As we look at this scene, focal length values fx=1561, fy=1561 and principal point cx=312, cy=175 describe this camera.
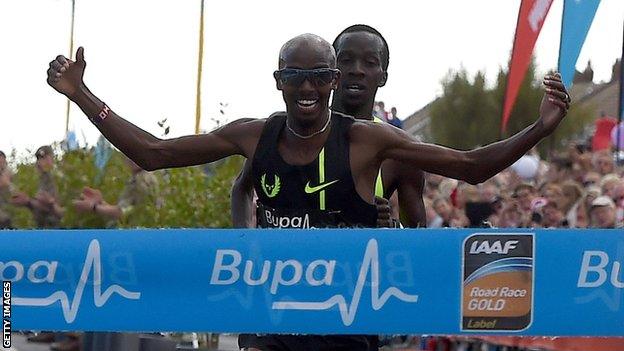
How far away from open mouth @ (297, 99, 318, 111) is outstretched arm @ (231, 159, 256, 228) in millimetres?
626

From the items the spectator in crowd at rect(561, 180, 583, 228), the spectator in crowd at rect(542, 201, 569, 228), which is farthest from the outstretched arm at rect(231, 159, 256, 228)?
the spectator in crowd at rect(542, 201, 569, 228)

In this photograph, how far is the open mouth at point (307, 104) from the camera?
571 cm

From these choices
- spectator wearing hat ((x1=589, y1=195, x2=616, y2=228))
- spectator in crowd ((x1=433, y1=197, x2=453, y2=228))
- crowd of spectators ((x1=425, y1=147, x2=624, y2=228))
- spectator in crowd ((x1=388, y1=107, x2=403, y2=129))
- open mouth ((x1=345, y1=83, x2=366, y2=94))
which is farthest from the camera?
spectator in crowd ((x1=388, y1=107, x2=403, y2=129))

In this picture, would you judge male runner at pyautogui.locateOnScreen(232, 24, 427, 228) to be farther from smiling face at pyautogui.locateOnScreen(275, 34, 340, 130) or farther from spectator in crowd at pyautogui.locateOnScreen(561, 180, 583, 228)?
spectator in crowd at pyautogui.locateOnScreen(561, 180, 583, 228)

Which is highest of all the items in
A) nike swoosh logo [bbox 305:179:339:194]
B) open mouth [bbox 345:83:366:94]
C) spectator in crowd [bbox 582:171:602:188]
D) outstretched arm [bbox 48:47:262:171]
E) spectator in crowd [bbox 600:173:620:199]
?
spectator in crowd [bbox 582:171:602:188]

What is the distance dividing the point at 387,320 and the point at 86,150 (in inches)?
679

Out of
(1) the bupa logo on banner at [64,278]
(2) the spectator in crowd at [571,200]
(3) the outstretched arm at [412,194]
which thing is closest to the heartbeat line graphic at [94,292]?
(1) the bupa logo on banner at [64,278]

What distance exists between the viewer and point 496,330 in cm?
602

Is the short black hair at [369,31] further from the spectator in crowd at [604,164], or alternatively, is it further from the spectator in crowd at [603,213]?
the spectator in crowd at [604,164]

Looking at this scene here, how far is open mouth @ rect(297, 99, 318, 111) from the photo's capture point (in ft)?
18.7

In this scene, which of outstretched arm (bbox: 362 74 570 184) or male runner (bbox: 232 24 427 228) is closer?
outstretched arm (bbox: 362 74 570 184)

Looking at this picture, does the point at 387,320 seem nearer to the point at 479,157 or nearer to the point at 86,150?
the point at 479,157

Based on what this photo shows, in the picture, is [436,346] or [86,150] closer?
[436,346]

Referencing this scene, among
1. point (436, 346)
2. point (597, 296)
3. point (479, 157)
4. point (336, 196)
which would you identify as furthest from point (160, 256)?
point (436, 346)
